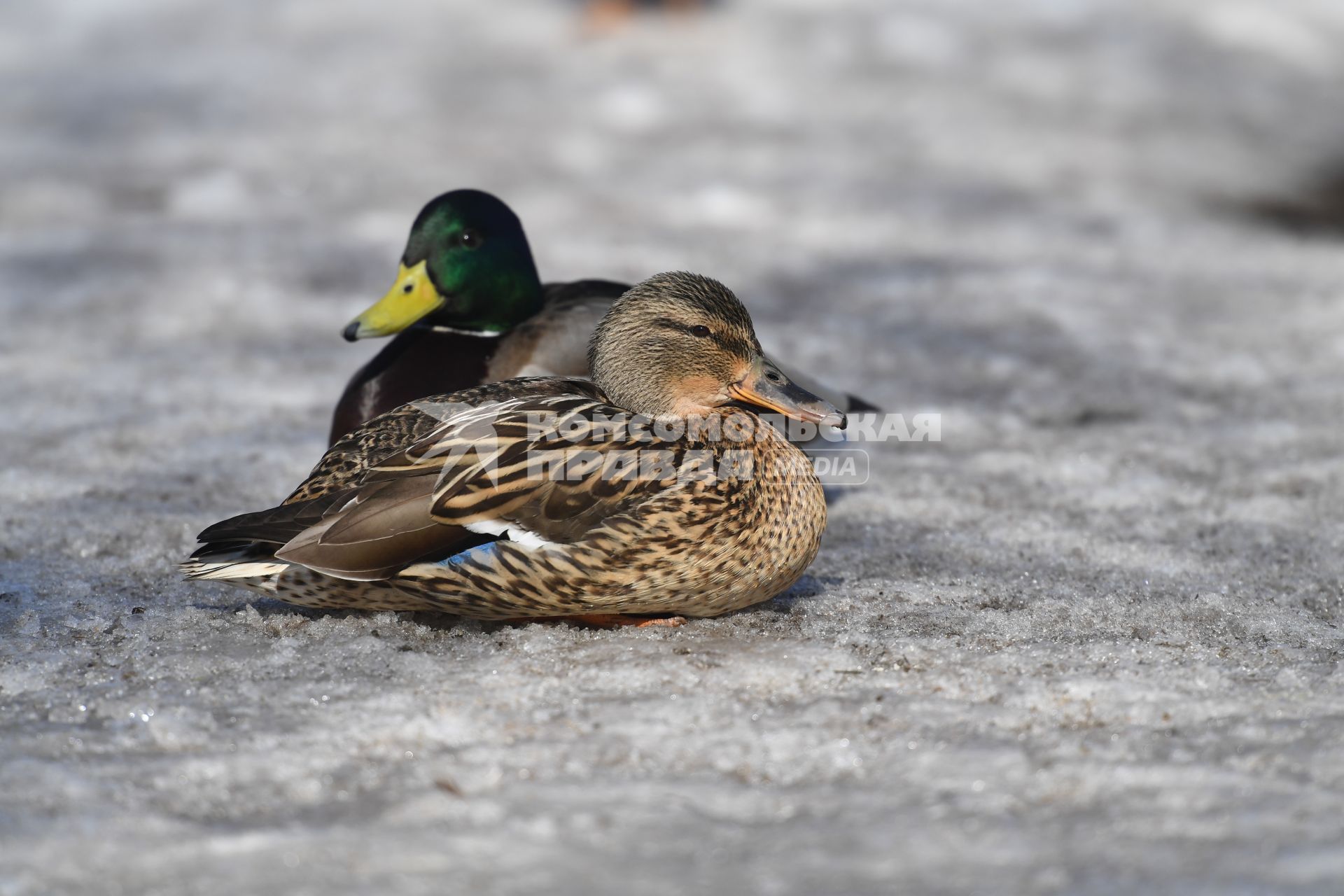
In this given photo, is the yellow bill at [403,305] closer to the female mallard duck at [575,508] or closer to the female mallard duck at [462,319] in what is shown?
the female mallard duck at [462,319]

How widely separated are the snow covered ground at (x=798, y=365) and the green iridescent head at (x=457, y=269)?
25.6 inches

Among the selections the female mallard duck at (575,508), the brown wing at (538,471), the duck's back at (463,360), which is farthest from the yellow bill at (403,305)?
the brown wing at (538,471)

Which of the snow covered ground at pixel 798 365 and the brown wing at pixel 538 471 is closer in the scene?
the snow covered ground at pixel 798 365

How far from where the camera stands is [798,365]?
17.5ft

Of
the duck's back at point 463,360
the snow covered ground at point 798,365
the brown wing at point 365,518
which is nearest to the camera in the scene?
Result: the snow covered ground at point 798,365

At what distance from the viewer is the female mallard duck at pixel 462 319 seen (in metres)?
4.04

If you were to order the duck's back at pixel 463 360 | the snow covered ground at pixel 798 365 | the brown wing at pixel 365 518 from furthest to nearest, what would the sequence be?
1. the duck's back at pixel 463 360
2. the brown wing at pixel 365 518
3. the snow covered ground at pixel 798 365

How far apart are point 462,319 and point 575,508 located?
144cm

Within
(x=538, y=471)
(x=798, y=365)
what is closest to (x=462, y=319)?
(x=538, y=471)

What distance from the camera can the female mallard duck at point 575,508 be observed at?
289cm

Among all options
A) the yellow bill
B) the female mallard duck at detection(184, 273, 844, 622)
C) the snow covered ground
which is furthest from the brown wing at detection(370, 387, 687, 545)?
the yellow bill

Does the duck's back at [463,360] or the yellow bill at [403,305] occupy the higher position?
the yellow bill at [403,305]

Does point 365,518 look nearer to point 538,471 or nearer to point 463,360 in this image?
point 538,471

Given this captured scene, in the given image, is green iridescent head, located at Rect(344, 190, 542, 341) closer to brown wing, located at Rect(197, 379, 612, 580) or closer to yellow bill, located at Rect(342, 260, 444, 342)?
yellow bill, located at Rect(342, 260, 444, 342)
